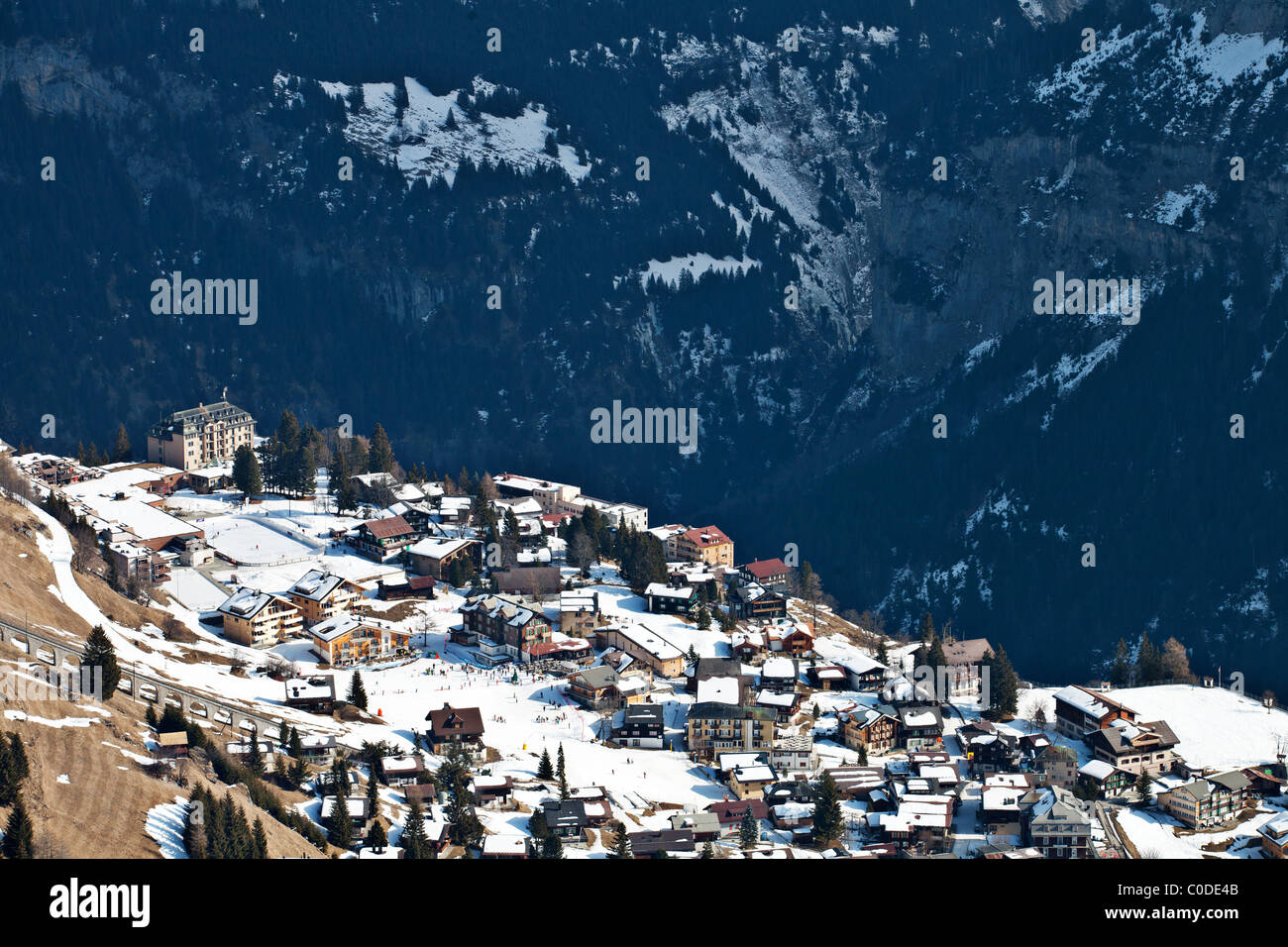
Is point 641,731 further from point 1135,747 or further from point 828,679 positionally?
point 1135,747

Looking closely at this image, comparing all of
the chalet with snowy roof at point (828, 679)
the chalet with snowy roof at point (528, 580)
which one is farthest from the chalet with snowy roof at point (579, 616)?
the chalet with snowy roof at point (828, 679)

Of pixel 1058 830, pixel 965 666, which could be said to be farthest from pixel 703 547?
pixel 1058 830

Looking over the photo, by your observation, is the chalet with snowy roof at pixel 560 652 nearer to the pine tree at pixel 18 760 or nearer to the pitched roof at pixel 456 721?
the pitched roof at pixel 456 721

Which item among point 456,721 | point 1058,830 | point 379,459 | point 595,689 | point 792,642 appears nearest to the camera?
point 1058,830

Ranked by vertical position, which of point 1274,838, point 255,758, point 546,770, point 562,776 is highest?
point 255,758

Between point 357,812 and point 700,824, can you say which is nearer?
point 357,812
